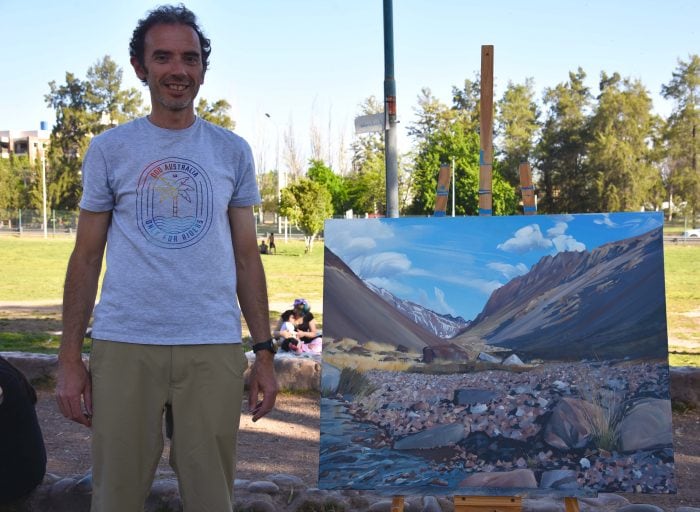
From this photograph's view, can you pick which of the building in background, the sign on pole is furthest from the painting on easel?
the building in background

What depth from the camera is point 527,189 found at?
13.5 ft

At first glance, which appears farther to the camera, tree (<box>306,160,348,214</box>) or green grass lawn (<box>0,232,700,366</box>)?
tree (<box>306,160,348,214</box>)

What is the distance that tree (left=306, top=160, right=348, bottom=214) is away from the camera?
57281 mm

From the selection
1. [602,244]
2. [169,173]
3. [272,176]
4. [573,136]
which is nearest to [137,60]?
[169,173]

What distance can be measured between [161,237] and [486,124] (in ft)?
7.07

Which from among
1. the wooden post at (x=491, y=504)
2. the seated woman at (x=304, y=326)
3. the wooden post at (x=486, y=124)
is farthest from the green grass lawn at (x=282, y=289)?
the wooden post at (x=491, y=504)

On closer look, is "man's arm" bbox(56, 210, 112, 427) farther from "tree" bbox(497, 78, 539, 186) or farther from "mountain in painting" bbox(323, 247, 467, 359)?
"tree" bbox(497, 78, 539, 186)

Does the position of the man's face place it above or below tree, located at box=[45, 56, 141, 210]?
below

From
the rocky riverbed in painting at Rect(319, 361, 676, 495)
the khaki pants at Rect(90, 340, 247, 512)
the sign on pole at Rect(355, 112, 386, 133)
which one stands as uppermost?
the sign on pole at Rect(355, 112, 386, 133)

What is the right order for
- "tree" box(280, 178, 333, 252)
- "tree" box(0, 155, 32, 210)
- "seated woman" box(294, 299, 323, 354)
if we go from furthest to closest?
"tree" box(0, 155, 32, 210), "tree" box(280, 178, 333, 252), "seated woman" box(294, 299, 323, 354)

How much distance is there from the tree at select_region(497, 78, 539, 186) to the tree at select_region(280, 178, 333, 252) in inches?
844

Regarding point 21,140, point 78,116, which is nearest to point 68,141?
point 78,116

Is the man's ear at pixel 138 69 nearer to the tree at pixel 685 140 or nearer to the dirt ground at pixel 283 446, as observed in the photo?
the dirt ground at pixel 283 446

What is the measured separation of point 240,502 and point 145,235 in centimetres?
179
